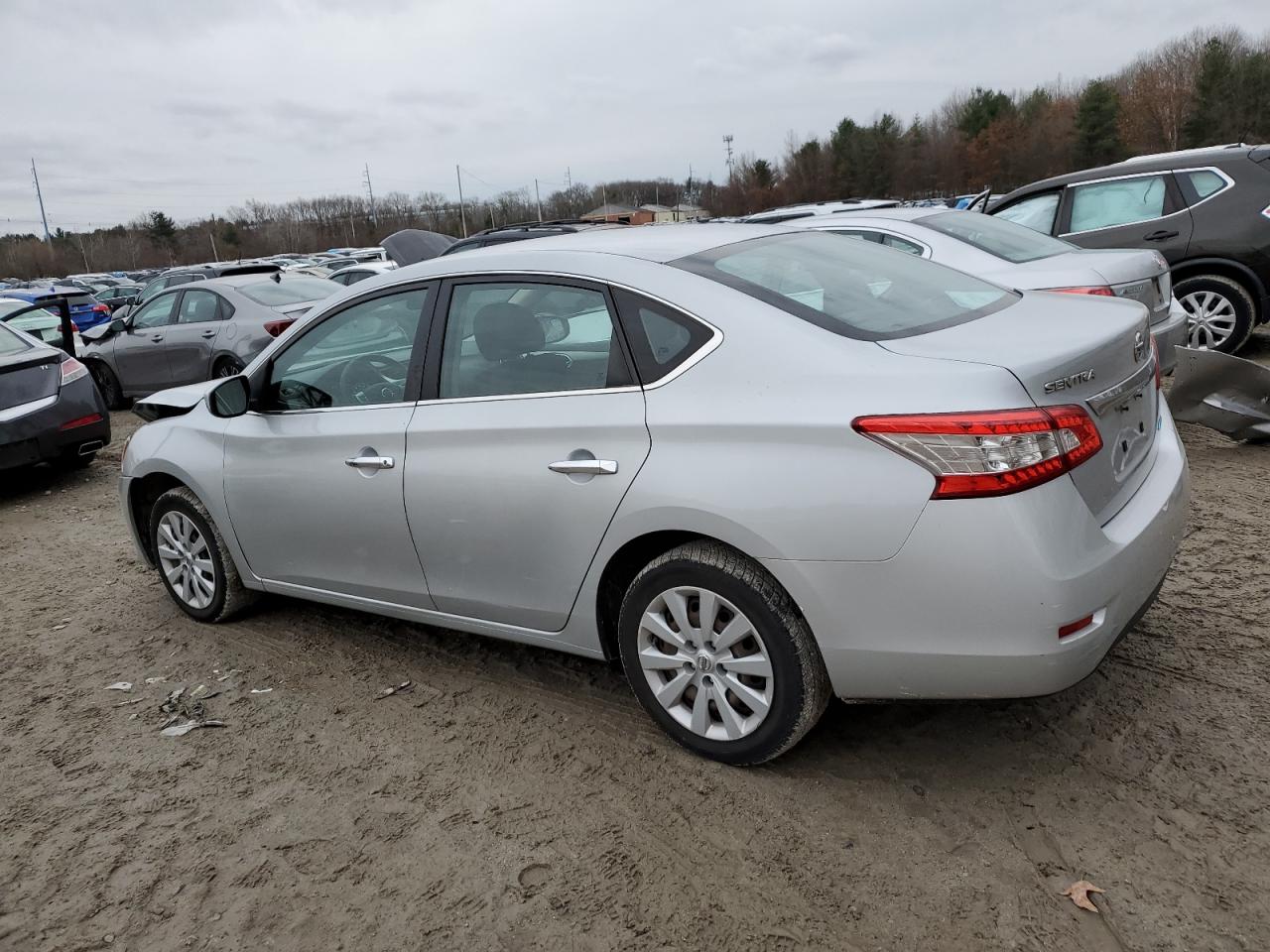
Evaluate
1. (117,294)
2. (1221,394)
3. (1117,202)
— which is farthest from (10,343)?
(117,294)

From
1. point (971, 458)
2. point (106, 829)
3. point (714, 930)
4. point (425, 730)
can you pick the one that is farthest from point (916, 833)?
point (106, 829)

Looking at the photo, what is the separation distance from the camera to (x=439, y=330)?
3.53 meters

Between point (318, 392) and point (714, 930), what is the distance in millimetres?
Answer: 2618

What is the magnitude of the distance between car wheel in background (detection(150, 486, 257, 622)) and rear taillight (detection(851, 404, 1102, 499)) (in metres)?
3.32

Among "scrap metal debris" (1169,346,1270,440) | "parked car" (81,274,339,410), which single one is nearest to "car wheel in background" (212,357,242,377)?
"parked car" (81,274,339,410)

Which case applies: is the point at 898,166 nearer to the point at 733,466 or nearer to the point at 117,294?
the point at 117,294

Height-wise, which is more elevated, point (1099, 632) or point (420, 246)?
point (420, 246)

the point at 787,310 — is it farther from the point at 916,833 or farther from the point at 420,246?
the point at 420,246

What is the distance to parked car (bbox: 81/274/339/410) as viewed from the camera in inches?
416

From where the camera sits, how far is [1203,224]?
7965mm

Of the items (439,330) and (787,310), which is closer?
(787,310)

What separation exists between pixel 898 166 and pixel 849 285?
8528 centimetres

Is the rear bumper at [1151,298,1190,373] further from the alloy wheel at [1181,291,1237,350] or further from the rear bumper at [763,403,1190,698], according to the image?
the rear bumper at [763,403,1190,698]

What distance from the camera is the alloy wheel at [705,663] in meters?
2.81
